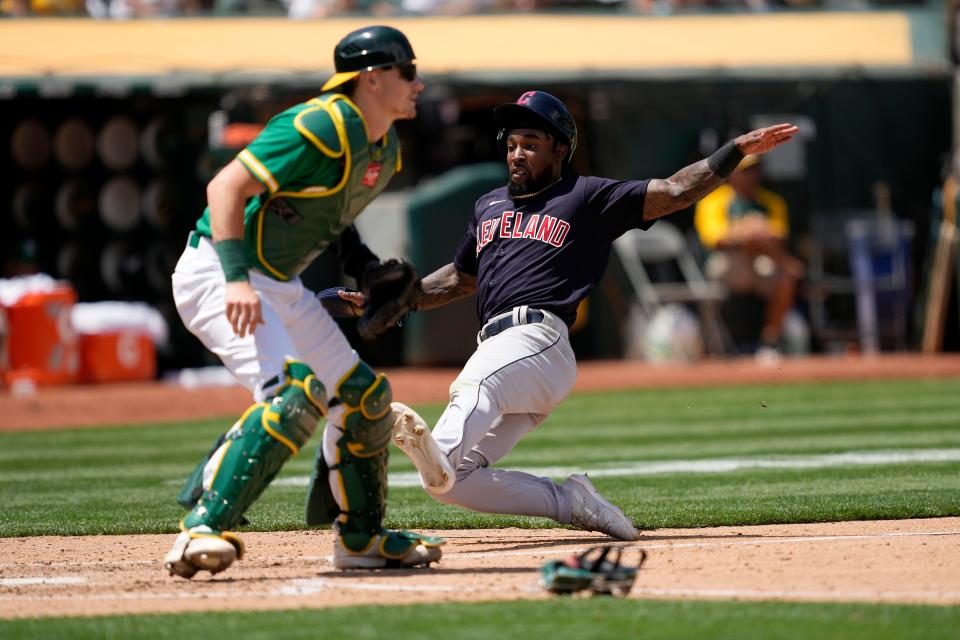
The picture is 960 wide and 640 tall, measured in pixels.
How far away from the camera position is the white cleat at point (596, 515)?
632cm

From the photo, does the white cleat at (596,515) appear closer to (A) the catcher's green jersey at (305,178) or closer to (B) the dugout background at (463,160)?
(A) the catcher's green jersey at (305,178)

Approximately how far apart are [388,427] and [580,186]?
5.53 feet

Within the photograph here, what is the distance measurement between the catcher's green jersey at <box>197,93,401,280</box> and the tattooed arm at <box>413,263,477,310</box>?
4.63 feet

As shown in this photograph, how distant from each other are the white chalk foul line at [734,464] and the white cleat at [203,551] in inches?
154

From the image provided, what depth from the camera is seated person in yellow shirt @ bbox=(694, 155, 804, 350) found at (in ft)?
57.1

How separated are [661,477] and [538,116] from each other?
288 cm

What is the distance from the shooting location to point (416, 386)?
50.7 feet

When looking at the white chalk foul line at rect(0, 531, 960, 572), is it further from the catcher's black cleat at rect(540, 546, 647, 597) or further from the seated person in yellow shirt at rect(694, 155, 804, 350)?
the seated person in yellow shirt at rect(694, 155, 804, 350)

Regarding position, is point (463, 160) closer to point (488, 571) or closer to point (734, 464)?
point (734, 464)

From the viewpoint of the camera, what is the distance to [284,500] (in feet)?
27.4

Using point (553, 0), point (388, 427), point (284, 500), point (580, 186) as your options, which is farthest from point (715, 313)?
point (388, 427)

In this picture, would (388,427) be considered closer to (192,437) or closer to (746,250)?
(192,437)

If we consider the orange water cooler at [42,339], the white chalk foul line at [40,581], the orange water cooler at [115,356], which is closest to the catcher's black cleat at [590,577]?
the white chalk foul line at [40,581]

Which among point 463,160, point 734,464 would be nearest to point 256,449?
point 734,464
